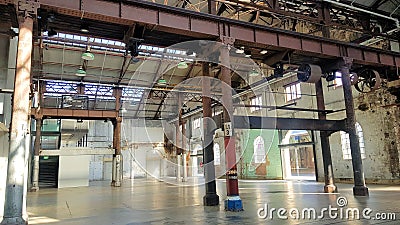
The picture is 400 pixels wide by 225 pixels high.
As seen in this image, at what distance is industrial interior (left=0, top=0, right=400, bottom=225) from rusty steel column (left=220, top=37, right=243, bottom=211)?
0.03m

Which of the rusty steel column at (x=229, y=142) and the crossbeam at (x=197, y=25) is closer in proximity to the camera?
the crossbeam at (x=197, y=25)

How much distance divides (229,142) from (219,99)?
546 centimetres

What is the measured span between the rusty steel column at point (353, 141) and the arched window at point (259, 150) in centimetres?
1495

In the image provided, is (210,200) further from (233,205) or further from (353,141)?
(353,141)

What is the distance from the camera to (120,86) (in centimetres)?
2503

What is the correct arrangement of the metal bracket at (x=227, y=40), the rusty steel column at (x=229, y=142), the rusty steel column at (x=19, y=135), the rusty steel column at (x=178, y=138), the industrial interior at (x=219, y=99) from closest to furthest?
the rusty steel column at (x=19, y=135), the industrial interior at (x=219, y=99), the rusty steel column at (x=229, y=142), the metal bracket at (x=227, y=40), the rusty steel column at (x=178, y=138)

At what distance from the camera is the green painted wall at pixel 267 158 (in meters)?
25.1

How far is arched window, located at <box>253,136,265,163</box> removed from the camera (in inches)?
1072

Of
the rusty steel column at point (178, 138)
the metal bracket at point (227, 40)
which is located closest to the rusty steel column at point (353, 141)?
the metal bracket at point (227, 40)

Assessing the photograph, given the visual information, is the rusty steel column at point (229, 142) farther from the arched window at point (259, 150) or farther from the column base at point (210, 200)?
the arched window at point (259, 150)

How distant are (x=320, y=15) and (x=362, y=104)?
7325 millimetres

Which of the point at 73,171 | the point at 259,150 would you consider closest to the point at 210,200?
Answer: the point at 259,150

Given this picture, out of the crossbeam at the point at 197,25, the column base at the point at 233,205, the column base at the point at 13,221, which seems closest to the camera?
the column base at the point at 13,221

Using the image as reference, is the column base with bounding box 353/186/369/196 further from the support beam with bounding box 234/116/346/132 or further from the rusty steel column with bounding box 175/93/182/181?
the rusty steel column with bounding box 175/93/182/181
